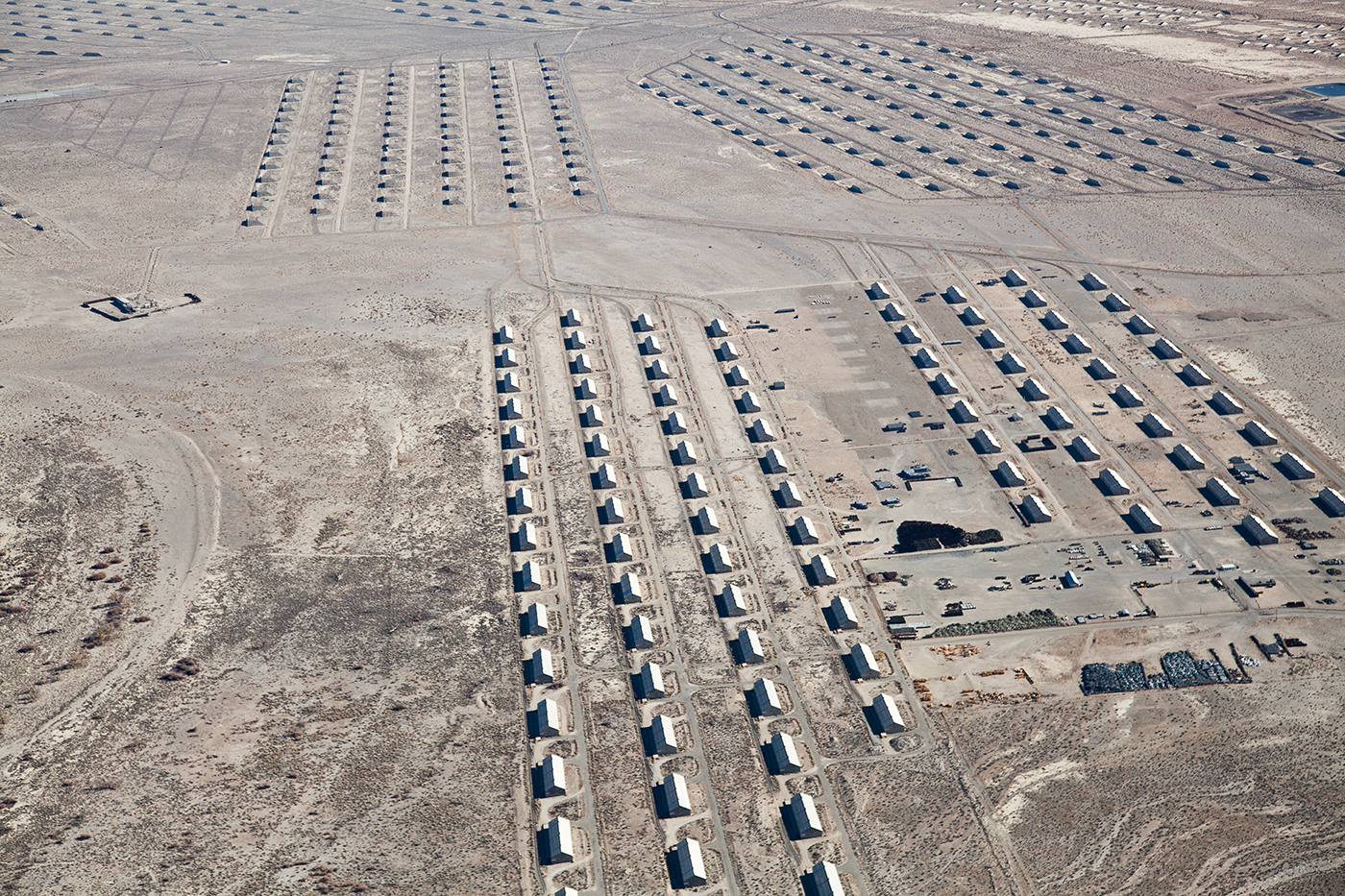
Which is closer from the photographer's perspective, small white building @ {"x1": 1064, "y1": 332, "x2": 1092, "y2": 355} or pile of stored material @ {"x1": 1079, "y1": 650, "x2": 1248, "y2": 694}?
pile of stored material @ {"x1": 1079, "y1": 650, "x2": 1248, "y2": 694}

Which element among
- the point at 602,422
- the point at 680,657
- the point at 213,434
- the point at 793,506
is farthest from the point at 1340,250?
the point at 213,434

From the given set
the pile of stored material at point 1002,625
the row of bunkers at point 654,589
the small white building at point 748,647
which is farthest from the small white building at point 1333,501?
the small white building at point 748,647

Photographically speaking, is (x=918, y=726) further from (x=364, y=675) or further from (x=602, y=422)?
(x=602, y=422)

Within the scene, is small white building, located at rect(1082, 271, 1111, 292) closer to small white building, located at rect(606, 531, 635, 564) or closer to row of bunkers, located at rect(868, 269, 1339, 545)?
row of bunkers, located at rect(868, 269, 1339, 545)

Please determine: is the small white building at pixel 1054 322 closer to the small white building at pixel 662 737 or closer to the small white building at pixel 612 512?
the small white building at pixel 612 512

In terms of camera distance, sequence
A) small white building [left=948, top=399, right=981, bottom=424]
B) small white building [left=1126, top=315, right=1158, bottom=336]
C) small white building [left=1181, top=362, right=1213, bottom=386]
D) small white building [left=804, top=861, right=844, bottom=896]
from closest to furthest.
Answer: small white building [left=804, top=861, right=844, bottom=896], small white building [left=948, top=399, right=981, bottom=424], small white building [left=1181, top=362, right=1213, bottom=386], small white building [left=1126, top=315, right=1158, bottom=336]

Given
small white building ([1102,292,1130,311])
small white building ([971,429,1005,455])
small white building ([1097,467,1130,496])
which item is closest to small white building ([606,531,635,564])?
small white building ([971,429,1005,455])
